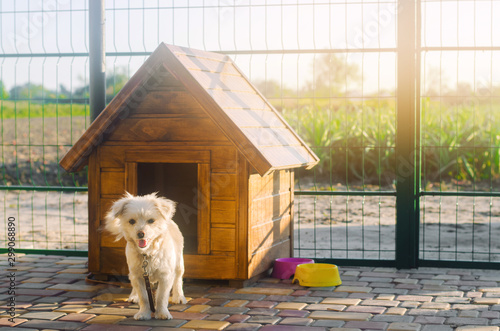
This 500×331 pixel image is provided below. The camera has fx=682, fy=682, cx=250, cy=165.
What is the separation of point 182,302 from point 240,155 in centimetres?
127

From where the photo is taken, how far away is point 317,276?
5805mm

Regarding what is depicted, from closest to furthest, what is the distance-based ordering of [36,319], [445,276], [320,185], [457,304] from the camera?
[36,319], [457,304], [445,276], [320,185]

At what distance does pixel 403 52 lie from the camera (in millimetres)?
6633

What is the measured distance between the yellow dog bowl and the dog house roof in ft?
2.96

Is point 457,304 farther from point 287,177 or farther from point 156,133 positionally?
point 156,133

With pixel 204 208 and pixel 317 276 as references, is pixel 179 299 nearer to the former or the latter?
pixel 204 208

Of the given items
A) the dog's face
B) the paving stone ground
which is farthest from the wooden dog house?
the dog's face

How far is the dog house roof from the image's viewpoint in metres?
5.47

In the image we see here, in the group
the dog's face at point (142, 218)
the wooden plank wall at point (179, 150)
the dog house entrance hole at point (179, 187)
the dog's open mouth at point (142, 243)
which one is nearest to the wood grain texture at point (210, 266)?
the wooden plank wall at point (179, 150)

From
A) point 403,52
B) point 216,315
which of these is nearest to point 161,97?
point 216,315

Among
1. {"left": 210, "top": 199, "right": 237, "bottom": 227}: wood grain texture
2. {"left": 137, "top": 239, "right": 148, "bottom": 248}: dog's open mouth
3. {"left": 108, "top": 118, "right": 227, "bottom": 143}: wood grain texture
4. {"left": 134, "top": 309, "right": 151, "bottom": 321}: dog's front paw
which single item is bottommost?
{"left": 134, "top": 309, "right": 151, "bottom": 321}: dog's front paw

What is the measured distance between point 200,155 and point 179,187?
1441 millimetres

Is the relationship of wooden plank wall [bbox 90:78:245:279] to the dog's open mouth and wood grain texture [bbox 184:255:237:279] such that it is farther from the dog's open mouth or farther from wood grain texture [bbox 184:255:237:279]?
the dog's open mouth

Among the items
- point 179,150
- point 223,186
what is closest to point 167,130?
point 179,150
